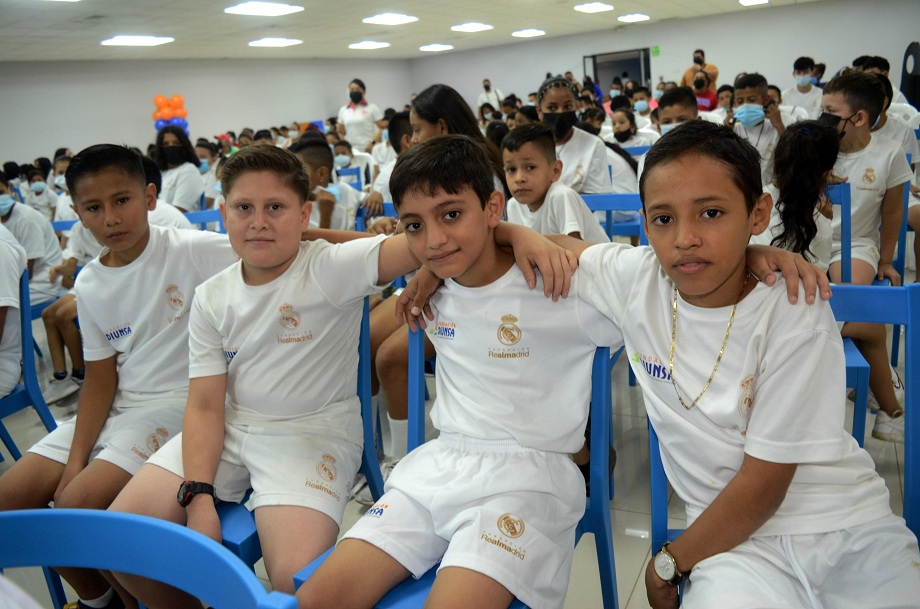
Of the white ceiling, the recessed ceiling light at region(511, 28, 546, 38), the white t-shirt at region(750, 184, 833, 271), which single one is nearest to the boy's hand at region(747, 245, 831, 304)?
the white t-shirt at region(750, 184, 833, 271)

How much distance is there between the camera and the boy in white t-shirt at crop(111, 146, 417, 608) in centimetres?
146

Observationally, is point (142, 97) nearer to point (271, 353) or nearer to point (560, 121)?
point (560, 121)

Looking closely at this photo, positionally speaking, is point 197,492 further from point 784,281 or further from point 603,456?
point 784,281

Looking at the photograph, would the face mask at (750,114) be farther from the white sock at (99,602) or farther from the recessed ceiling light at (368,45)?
the recessed ceiling light at (368,45)

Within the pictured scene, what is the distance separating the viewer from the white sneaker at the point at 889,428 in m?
2.23

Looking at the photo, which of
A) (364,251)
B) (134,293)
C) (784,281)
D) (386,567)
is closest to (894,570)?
(784,281)

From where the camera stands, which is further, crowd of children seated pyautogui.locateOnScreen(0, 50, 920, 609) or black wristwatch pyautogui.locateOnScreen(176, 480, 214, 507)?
black wristwatch pyautogui.locateOnScreen(176, 480, 214, 507)

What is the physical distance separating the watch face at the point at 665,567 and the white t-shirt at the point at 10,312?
2094mm

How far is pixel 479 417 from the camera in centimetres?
133

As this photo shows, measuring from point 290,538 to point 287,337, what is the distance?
1.49ft

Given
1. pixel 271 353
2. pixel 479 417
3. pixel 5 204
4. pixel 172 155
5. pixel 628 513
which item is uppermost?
pixel 172 155

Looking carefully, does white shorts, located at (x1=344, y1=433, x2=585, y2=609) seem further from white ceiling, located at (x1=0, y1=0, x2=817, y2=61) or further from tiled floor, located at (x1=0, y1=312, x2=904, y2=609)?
white ceiling, located at (x1=0, y1=0, x2=817, y2=61)

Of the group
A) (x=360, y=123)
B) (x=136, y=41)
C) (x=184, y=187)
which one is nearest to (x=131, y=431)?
(x=184, y=187)

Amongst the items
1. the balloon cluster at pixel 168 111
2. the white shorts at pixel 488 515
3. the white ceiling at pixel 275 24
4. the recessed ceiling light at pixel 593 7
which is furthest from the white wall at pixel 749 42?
the white shorts at pixel 488 515
